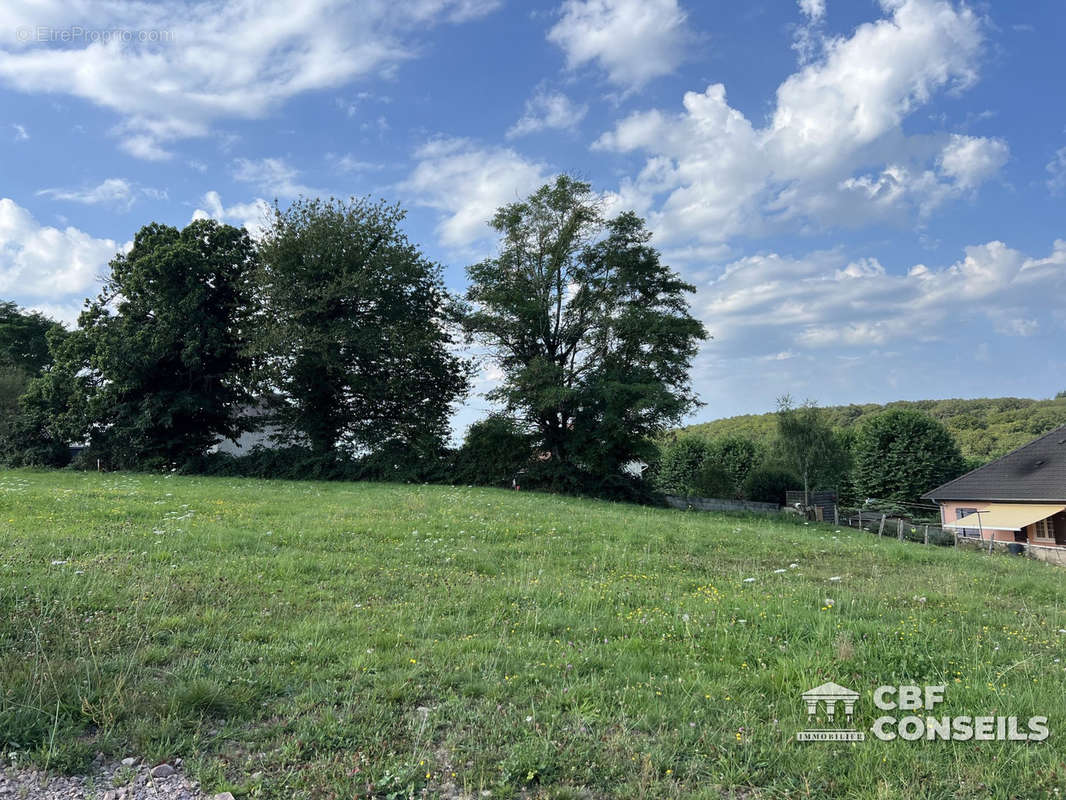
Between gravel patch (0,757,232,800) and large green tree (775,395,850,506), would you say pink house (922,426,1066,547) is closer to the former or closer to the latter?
large green tree (775,395,850,506)

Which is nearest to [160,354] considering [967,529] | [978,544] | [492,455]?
[492,455]

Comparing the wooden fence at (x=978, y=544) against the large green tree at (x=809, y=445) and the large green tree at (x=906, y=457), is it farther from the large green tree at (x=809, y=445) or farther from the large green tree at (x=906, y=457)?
the large green tree at (x=906, y=457)

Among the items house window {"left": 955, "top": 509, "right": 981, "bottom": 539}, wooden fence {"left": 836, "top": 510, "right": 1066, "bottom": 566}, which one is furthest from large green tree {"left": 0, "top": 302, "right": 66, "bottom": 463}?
house window {"left": 955, "top": 509, "right": 981, "bottom": 539}

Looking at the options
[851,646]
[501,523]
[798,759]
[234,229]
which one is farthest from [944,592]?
[234,229]

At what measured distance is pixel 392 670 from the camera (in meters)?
4.29

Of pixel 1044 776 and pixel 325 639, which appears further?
pixel 325 639

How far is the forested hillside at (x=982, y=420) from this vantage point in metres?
46.5

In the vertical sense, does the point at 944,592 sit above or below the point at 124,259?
below

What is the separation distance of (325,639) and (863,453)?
1673 inches

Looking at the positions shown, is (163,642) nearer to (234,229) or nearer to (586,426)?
(586,426)

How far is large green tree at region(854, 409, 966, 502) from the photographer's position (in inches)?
1483

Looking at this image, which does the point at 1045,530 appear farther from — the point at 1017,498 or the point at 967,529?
the point at 967,529

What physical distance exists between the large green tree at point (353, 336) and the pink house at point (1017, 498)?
25916mm

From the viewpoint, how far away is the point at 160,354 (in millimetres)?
26641
